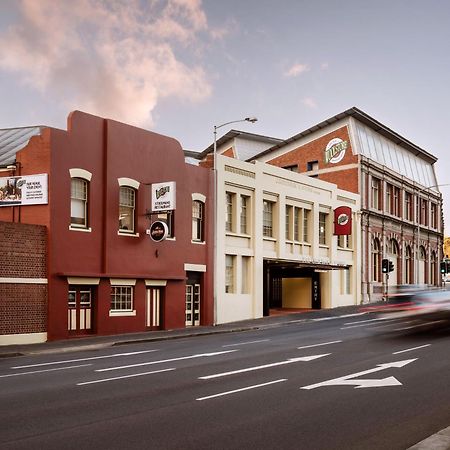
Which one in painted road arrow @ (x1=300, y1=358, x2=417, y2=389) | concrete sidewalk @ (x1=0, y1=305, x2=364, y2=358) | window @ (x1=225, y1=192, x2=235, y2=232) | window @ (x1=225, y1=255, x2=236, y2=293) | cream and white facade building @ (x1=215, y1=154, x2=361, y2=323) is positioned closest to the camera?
painted road arrow @ (x1=300, y1=358, x2=417, y2=389)

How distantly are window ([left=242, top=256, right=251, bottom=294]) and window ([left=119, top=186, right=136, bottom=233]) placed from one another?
1025cm

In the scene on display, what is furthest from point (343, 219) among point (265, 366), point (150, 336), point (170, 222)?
point (265, 366)

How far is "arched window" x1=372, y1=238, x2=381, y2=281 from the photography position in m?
55.8

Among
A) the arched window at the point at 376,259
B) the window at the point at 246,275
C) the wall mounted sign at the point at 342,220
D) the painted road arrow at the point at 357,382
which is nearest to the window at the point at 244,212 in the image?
the window at the point at 246,275

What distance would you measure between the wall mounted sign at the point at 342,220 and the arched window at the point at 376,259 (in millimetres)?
9068

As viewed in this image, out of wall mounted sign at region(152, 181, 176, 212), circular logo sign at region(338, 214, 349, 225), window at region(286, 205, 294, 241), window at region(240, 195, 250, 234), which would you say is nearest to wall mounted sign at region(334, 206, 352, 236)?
circular logo sign at region(338, 214, 349, 225)

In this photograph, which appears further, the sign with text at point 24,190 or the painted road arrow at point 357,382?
the sign with text at point 24,190

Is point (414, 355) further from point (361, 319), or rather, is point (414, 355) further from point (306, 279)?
point (306, 279)

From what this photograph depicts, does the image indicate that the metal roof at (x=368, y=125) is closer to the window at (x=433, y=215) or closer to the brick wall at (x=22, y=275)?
the window at (x=433, y=215)

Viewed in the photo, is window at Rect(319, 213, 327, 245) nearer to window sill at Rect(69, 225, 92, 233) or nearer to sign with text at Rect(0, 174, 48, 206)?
window sill at Rect(69, 225, 92, 233)

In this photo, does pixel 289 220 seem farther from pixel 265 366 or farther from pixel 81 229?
pixel 265 366

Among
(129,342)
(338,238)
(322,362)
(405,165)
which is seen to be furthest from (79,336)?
(405,165)

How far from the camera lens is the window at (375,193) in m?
55.9

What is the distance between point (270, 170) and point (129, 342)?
60.4ft
